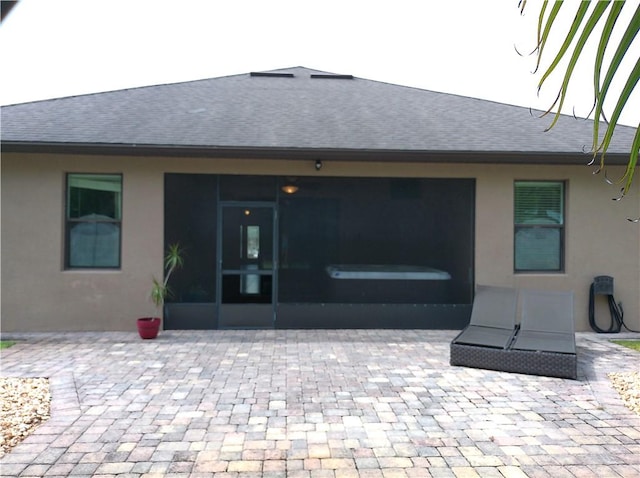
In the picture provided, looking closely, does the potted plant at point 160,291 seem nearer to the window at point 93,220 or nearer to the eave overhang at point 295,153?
the window at point 93,220

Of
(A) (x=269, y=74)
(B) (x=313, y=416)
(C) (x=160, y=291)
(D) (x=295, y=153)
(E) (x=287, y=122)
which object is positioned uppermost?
(A) (x=269, y=74)

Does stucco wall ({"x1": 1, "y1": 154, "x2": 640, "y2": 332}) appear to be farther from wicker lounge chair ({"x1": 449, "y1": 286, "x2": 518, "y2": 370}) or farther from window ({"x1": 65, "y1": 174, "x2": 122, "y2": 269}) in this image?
wicker lounge chair ({"x1": 449, "y1": 286, "x2": 518, "y2": 370})

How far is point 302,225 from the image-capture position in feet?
30.1

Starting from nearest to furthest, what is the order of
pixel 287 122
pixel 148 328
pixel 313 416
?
pixel 313 416 < pixel 148 328 < pixel 287 122

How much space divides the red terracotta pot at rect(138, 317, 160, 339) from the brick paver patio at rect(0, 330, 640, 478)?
48 cm

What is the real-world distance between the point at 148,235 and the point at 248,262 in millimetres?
1919

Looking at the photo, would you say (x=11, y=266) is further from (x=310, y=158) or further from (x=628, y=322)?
(x=628, y=322)

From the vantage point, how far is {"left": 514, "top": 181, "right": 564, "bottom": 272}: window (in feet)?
A: 30.7

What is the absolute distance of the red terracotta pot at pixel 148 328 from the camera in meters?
8.02

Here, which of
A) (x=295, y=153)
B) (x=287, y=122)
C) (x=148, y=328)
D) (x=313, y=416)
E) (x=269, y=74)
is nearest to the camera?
(x=313, y=416)

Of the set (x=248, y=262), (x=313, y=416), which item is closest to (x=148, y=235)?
(x=248, y=262)

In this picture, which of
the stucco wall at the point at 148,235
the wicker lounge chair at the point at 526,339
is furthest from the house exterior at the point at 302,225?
the wicker lounge chair at the point at 526,339

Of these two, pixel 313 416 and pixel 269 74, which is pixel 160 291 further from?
pixel 269 74

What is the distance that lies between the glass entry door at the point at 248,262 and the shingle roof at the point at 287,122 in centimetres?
147
